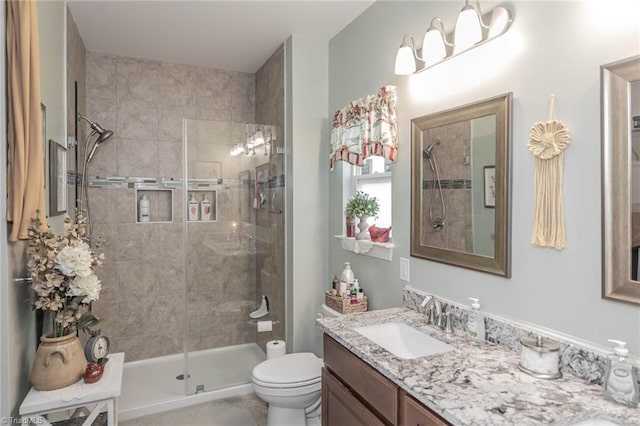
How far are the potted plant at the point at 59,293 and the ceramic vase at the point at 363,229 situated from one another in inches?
59.1

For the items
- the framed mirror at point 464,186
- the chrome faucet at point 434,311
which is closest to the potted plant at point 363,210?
the framed mirror at point 464,186

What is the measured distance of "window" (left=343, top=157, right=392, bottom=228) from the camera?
8.30 feet

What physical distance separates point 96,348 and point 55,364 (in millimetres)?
190

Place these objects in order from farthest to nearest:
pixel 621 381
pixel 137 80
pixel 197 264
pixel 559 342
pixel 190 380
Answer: pixel 137 80
pixel 197 264
pixel 190 380
pixel 559 342
pixel 621 381

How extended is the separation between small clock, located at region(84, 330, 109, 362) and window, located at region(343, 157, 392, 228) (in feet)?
5.59

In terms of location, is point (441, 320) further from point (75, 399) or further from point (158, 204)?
point (158, 204)

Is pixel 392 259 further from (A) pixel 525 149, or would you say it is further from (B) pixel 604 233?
(B) pixel 604 233

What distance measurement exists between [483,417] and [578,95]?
1093 millimetres

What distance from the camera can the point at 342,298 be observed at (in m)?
2.55

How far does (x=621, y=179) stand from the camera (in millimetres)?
1212

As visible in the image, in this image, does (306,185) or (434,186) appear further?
(306,185)

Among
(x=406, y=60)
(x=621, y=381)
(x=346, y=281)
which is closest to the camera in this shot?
(x=621, y=381)

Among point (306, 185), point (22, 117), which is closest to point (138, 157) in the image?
point (306, 185)

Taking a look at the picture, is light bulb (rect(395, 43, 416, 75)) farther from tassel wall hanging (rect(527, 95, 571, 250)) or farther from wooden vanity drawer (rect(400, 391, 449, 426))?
wooden vanity drawer (rect(400, 391, 449, 426))
